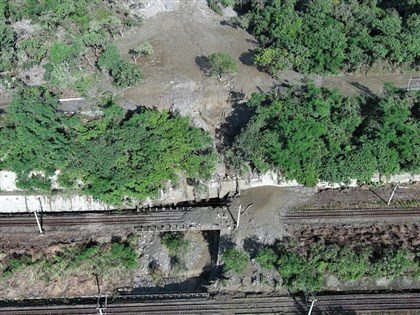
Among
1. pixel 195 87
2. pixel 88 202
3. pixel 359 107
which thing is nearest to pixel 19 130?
pixel 88 202

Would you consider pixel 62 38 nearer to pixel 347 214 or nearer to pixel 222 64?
pixel 222 64

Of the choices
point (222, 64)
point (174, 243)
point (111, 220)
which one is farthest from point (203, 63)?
point (174, 243)

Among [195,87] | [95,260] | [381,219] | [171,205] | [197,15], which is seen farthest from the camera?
[197,15]

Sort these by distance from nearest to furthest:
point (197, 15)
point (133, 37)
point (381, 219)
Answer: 1. point (381, 219)
2. point (133, 37)
3. point (197, 15)

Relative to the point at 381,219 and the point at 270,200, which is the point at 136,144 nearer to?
the point at 270,200

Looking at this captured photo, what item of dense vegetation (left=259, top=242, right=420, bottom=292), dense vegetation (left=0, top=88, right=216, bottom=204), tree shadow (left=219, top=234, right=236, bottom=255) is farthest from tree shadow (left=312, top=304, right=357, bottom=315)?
dense vegetation (left=0, top=88, right=216, bottom=204)

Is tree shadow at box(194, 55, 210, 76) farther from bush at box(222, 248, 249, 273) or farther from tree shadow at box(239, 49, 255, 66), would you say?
bush at box(222, 248, 249, 273)
